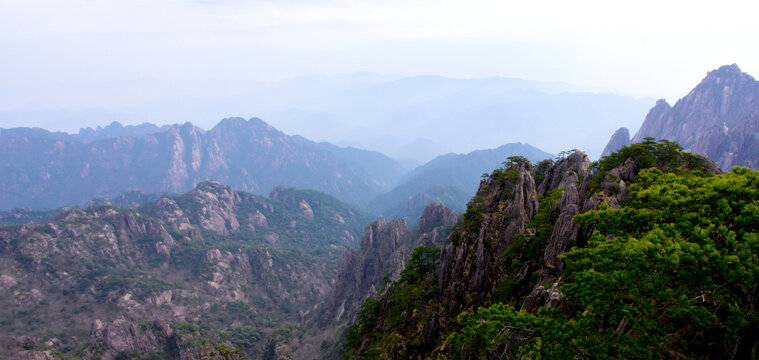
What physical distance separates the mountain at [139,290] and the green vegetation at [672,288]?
3678 inches

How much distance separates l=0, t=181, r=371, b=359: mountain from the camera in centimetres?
9831

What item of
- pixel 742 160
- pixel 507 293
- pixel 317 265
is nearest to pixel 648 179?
pixel 507 293

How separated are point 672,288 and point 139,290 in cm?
15660

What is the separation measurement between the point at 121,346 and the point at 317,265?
103m

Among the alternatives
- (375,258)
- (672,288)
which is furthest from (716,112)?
(672,288)

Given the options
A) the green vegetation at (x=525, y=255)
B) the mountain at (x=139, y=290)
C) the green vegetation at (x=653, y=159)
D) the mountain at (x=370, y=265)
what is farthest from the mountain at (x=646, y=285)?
the mountain at (x=139, y=290)

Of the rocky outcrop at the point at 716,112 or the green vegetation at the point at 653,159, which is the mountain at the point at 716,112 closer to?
the rocky outcrop at the point at 716,112

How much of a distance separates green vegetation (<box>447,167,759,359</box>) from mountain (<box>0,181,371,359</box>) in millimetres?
93410

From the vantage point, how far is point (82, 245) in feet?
502

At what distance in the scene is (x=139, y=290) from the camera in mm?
134375

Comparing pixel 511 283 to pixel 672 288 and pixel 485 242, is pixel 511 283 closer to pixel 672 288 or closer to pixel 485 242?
pixel 485 242

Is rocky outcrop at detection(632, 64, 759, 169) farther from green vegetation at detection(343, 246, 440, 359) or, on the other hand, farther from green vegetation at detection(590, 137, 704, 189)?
green vegetation at detection(343, 246, 440, 359)

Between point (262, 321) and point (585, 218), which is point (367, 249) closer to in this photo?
point (262, 321)

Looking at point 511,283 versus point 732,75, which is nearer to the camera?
point 511,283
